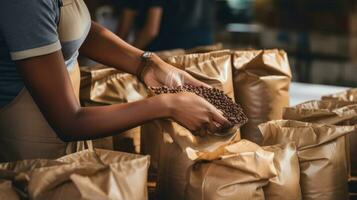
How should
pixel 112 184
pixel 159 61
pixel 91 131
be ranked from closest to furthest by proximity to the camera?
pixel 112 184
pixel 91 131
pixel 159 61

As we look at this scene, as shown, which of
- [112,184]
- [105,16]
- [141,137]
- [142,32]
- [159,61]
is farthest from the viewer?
[105,16]

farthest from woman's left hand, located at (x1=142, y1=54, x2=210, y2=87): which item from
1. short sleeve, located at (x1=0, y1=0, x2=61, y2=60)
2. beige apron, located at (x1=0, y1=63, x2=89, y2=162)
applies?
short sleeve, located at (x1=0, y1=0, x2=61, y2=60)

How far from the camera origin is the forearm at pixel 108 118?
155cm

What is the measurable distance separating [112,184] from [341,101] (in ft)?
3.63

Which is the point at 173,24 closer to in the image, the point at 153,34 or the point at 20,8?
the point at 153,34

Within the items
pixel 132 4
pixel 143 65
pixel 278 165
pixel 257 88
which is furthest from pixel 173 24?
pixel 278 165

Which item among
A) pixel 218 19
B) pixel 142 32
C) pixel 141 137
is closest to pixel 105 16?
pixel 142 32

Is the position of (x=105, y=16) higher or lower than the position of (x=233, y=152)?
lower

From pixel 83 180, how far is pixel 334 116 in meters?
0.96

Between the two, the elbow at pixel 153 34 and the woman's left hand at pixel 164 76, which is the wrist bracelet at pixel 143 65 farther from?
the elbow at pixel 153 34

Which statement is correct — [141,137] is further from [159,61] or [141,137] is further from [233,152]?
[233,152]

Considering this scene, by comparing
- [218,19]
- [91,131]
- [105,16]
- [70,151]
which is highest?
[91,131]

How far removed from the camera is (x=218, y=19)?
650 centimetres

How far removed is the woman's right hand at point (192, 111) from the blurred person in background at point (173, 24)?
2050 millimetres
